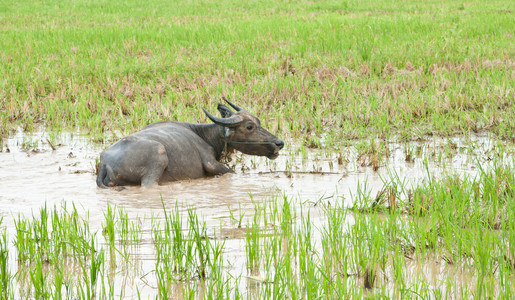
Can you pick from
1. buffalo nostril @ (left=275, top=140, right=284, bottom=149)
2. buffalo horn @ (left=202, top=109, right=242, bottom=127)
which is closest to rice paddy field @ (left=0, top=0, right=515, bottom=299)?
buffalo nostril @ (left=275, top=140, right=284, bottom=149)

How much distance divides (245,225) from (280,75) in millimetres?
5644

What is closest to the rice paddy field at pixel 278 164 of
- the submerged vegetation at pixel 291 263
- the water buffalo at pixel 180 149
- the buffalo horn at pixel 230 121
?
the submerged vegetation at pixel 291 263

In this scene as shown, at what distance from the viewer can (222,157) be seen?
6.13m

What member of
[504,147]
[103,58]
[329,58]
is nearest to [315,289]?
[504,147]

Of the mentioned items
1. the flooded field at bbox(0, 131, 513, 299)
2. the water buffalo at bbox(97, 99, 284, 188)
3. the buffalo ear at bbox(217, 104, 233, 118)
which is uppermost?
the buffalo ear at bbox(217, 104, 233, 118)

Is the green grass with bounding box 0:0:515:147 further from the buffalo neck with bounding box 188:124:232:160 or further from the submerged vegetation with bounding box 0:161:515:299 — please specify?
the submerged vegetation with bounding box 0:161:515:299

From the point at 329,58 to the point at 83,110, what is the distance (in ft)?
13.6

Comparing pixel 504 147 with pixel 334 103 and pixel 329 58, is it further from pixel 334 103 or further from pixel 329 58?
pixel 329 58

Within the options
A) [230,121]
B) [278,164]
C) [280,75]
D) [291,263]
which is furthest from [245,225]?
[280,75]

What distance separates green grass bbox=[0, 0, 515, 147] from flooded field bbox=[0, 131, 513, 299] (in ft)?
2.18

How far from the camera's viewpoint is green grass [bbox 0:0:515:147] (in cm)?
732

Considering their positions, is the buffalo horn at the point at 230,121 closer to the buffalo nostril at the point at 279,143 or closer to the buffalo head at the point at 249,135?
the buffalo head at the point at 249,135

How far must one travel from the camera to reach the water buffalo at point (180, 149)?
5188 mm

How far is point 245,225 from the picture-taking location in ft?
12.9
